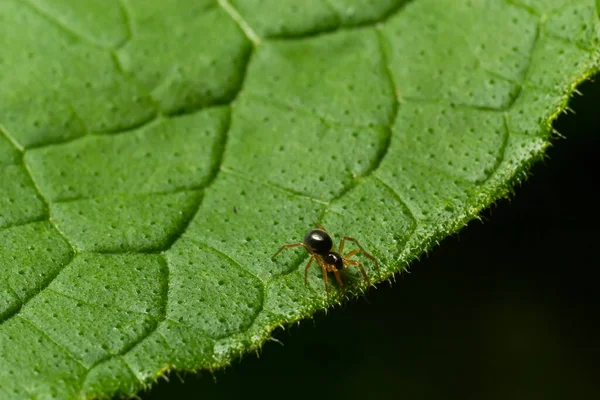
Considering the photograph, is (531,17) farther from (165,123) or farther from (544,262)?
(165,123)

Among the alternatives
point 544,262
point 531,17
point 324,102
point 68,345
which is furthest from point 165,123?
point 544,262

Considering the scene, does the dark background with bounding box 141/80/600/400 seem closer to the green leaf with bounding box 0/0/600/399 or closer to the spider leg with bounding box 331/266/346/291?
the green leaf with bounding box 0/0/600/399

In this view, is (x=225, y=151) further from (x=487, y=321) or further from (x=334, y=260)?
(x=487, y=321)

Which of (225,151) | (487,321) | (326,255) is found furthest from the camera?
(487,321)

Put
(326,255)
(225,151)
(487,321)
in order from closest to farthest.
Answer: (326,255)
(225,151)
(487,321)

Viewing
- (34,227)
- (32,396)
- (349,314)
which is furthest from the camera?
(349,314)

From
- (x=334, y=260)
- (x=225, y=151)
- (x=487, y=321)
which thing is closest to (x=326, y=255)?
(x=334, y=260)
